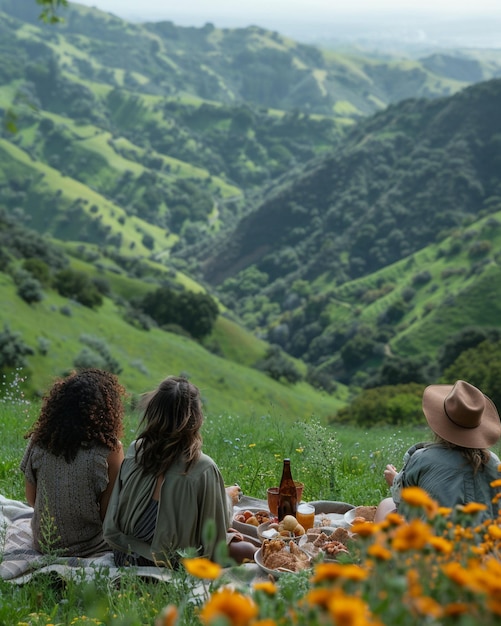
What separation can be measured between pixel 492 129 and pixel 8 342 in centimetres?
11733

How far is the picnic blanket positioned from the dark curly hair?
668 millimetres

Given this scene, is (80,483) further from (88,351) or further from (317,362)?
(317,362)

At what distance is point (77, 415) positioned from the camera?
209 inches

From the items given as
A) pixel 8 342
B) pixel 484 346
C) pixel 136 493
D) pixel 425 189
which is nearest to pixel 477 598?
pixel 136 493

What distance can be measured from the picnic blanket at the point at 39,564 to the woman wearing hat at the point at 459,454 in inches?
52.8

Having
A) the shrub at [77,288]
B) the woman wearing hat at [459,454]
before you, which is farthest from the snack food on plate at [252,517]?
the shrub at [77,288]

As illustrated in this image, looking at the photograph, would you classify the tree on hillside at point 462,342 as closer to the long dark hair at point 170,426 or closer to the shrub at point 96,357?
the shrub at point 96,357

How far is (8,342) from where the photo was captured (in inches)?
1341

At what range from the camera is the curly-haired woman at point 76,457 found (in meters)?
5.32

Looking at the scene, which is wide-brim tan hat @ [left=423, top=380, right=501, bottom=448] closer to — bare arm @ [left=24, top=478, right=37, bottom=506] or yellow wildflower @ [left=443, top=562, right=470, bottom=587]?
bare arm @ [left=24, top=478, right=37, bottom=506]

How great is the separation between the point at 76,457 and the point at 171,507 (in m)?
0.91

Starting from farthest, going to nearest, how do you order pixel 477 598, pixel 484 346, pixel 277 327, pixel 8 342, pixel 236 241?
pixel 236 241, pixel 277 327, pixel 484 346, pixel 8 342, pixel 477 598

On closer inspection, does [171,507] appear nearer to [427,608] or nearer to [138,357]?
[427,608]

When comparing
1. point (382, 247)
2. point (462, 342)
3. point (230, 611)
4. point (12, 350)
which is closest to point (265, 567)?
point (230, 611)
